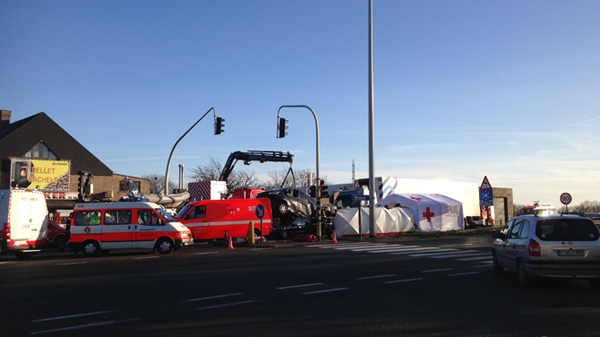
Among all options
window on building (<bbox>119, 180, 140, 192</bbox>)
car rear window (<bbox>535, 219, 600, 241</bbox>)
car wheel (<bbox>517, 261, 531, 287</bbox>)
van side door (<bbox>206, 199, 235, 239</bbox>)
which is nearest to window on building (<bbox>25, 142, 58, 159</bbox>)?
window on building (<bbox>119, 180, 140, 192</bbox>)

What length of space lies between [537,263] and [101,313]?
319 inches

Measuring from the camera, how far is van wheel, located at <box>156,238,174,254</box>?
1914 centimetres

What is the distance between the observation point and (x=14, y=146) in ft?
129

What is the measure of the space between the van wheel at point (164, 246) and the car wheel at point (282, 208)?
986 cm

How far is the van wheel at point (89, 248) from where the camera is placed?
62.5ft

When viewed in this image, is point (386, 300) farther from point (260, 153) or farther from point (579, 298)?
point (260, 153)

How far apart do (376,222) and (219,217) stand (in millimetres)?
9440

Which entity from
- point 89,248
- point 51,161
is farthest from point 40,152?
point 89,248

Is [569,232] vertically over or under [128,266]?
over

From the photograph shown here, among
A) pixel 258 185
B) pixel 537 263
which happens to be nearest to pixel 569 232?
pixel 537 263

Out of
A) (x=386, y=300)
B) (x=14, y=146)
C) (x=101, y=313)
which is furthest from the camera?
(x=14, y=146)

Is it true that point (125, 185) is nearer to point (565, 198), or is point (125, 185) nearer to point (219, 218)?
point (219, 218)

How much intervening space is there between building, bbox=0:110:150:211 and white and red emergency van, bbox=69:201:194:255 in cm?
1809

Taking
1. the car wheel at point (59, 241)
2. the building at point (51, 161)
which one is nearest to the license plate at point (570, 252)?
the car wheel at point (59, 241)
